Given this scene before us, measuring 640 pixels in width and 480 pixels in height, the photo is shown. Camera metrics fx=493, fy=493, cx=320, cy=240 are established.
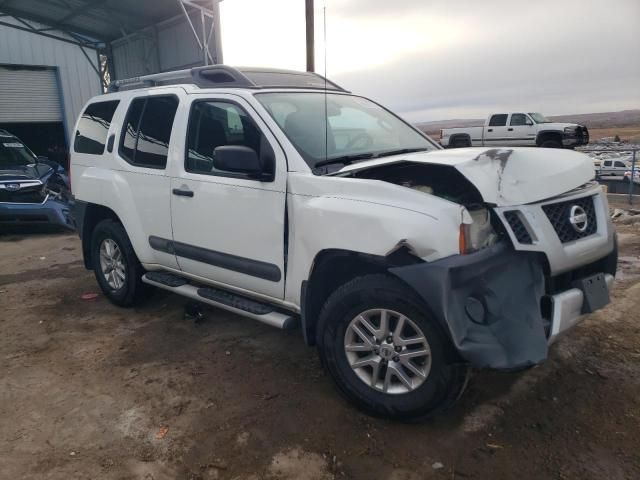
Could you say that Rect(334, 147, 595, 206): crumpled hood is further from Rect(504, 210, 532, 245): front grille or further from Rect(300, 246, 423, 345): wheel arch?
Rect(300, 246, 423, 345): wheel arch

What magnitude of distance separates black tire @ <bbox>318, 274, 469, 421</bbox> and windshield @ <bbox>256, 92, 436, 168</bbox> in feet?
2.87

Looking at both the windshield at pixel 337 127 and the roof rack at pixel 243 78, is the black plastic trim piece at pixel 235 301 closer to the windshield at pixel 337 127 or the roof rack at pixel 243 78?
the windshield at pixel 337 127

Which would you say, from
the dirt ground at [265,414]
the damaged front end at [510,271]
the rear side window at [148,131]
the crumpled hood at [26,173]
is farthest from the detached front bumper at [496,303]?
the crumpled hood at [26,173]

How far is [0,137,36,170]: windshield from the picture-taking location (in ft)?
30.4

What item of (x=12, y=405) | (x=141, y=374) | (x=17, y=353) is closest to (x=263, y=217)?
(x=141, y=374)

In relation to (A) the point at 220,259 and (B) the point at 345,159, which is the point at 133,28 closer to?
(A) the point at 220,259

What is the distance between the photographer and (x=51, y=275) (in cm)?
612

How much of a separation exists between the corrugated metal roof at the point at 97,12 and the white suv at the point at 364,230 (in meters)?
8.96

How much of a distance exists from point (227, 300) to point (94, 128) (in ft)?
8.06

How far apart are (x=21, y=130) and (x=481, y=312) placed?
1785cm

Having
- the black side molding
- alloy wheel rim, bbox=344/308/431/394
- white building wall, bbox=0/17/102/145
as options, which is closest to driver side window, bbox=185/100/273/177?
the black side molding

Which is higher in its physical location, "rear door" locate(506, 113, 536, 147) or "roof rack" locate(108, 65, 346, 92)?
"roof rack" locate(108, 65, 346, 92)

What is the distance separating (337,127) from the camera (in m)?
3.63

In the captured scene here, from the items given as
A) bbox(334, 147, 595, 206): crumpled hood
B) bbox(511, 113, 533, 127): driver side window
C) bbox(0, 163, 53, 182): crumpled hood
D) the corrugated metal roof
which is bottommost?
bbox(0, 163, 53, 182): crumpled hood
